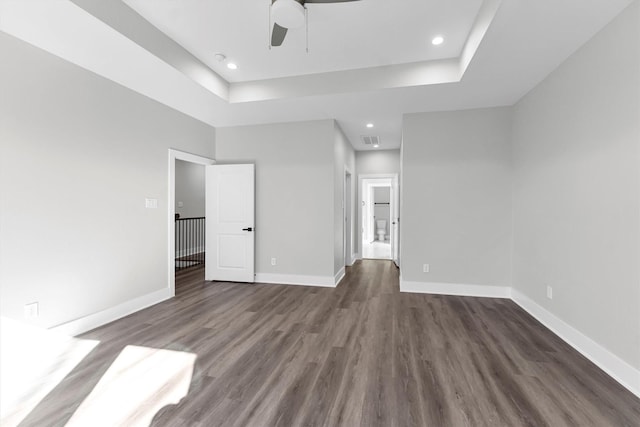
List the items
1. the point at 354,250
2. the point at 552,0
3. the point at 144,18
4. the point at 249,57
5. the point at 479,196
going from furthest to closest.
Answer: the point at 354,250
the point at 479,196
the point at 249,57
the point at 144,18
the point at 552,0

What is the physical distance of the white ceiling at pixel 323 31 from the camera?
2.52 meters

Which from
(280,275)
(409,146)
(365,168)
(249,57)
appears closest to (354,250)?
(365,168)

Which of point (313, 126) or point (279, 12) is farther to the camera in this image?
point (313, 126)

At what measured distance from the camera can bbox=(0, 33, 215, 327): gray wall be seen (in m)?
2.42

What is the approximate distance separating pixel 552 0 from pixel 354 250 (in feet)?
18.6

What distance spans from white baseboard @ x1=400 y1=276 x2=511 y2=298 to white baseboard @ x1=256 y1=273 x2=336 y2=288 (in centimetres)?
118

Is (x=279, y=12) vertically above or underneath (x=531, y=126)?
above

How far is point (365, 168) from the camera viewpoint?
23.3 feet

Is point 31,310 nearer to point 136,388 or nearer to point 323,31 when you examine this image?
point 136,388

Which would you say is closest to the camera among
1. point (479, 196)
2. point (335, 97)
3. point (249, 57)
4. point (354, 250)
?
point (249, 57)

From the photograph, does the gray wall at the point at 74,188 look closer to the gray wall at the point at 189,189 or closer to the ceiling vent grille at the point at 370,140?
the ceiling vent grille at the point at 370,140

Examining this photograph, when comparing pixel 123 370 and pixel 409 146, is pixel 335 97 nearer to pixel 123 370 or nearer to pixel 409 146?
pixel 409 146

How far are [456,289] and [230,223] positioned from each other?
3.85 m

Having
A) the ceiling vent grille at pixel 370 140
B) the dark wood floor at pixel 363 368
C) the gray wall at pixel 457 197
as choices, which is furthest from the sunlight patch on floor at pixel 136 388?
the ceiling vent grille at pixel 370 140
